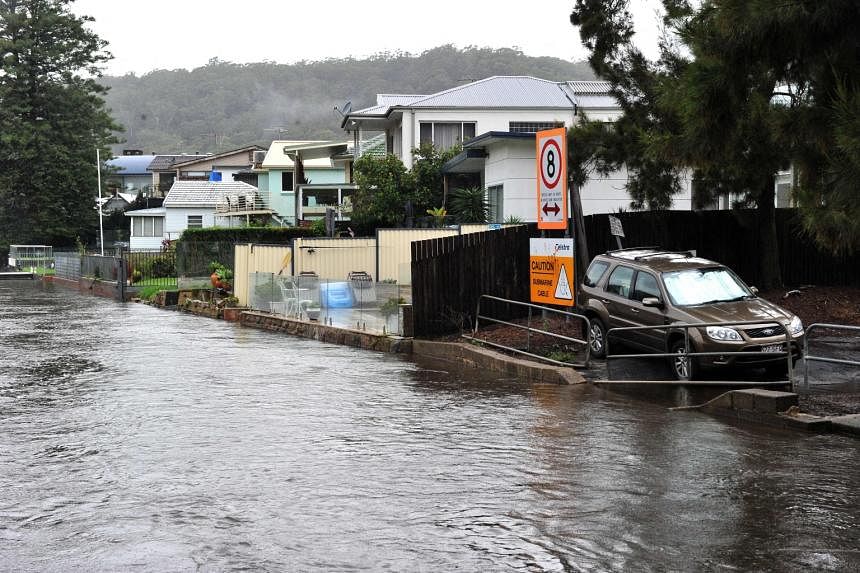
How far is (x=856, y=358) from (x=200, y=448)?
33.7 feet

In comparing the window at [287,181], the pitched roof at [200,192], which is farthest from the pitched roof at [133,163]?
the window at [287,181]

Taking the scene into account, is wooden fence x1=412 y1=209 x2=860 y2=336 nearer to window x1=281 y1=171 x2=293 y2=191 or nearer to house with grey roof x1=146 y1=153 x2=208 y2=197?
window x1=281 y1=171 x2=293 y2=191

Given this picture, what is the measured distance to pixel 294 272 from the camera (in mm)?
29875

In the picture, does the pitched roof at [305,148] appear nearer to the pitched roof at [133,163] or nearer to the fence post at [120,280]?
the fence post at [120,280]

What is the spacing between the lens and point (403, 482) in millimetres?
8625

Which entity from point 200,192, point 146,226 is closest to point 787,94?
point 200,192

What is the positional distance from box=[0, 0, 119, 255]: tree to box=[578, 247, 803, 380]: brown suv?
68.6 meters

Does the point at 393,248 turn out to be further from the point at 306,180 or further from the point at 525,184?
the point at 306,180

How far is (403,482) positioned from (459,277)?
1150 cm

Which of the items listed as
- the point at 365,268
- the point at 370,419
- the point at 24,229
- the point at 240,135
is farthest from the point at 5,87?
the point at 240,135

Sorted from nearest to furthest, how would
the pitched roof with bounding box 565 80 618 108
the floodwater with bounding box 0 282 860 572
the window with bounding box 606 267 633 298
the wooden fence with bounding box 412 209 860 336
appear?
the floodwater with bounding box 0 282 860 572 < the window with bounding box 606 267 633 298 < the wooden fence with bounding box 412 209 860 336 < the pitched roof with bounding box 565 80 618 108

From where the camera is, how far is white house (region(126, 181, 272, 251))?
7002 cm

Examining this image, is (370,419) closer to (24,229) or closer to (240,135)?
(24,229)

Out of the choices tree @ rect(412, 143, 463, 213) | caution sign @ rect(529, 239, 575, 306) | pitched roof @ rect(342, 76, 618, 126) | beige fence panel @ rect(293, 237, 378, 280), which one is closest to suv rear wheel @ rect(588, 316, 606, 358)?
caution sign @ rect(529, 239, 575, 306)
